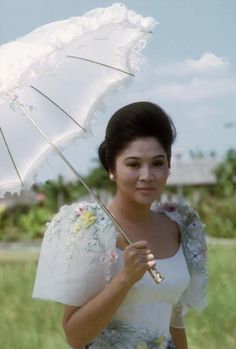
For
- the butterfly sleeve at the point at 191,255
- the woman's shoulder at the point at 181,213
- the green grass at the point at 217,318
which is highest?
the woman's shoulder at the point at 181,213

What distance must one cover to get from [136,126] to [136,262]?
0.84 feet

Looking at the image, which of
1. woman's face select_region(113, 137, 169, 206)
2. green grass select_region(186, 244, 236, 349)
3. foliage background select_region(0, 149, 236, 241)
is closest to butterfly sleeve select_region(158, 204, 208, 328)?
woman's face select_region(113, 137, 169, 206)

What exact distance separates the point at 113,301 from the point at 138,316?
0.12 metres

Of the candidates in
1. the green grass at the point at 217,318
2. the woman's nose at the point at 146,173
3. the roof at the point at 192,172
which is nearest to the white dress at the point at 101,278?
the woman's nose at the point at 146,173

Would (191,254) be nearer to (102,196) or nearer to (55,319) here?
(55,319)

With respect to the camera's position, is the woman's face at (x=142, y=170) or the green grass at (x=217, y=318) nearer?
the woman's face at (x=142, y=170)

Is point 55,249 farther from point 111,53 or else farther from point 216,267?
point 216,267

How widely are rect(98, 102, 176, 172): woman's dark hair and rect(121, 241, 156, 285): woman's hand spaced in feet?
0.69

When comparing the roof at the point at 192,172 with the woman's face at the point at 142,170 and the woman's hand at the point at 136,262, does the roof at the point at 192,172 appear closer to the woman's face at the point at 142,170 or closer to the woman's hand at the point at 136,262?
the woman's face at the point at 142,170

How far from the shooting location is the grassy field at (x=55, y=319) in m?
4.14

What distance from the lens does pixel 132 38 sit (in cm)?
179

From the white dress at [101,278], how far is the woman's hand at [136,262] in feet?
0.29

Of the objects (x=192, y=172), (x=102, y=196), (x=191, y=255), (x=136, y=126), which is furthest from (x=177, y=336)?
(x=192, y=172)

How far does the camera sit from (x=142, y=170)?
5.30ft
